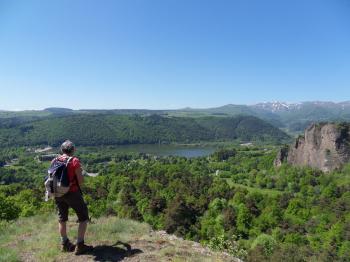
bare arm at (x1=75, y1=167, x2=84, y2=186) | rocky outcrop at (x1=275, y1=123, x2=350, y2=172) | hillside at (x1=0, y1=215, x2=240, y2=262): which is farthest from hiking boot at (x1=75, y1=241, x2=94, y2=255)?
rocky outcrop at (x1=275, y1=123, x2=350, y2=172)

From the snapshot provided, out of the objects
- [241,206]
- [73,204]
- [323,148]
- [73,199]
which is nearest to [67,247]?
[73,204]

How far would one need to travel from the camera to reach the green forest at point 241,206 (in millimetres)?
46234

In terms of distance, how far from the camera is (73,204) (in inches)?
404

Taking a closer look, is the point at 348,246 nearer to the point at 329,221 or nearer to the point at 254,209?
the point at 329,221

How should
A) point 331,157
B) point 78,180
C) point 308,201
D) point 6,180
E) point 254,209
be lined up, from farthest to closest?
point 6,180 < point 331,157 < point 308,201 < point 254,209 < point 78,180

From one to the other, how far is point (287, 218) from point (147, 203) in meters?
26.1

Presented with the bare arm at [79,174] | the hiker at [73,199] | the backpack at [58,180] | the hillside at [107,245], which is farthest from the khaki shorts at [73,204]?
the hillside at [107,245]

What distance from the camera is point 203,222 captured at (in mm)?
63125

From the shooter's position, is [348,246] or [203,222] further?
[203,222]

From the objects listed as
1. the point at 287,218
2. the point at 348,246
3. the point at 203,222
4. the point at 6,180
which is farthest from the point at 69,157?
the point at 6,180

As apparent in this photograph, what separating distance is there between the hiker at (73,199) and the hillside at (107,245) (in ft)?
0.97

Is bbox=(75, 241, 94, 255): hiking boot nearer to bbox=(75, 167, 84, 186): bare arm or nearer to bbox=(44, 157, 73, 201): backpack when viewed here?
bbox=(44, 157, 73, 201): backpack

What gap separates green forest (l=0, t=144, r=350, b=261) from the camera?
4623cm

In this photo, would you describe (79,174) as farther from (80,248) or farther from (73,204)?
(80,248)
